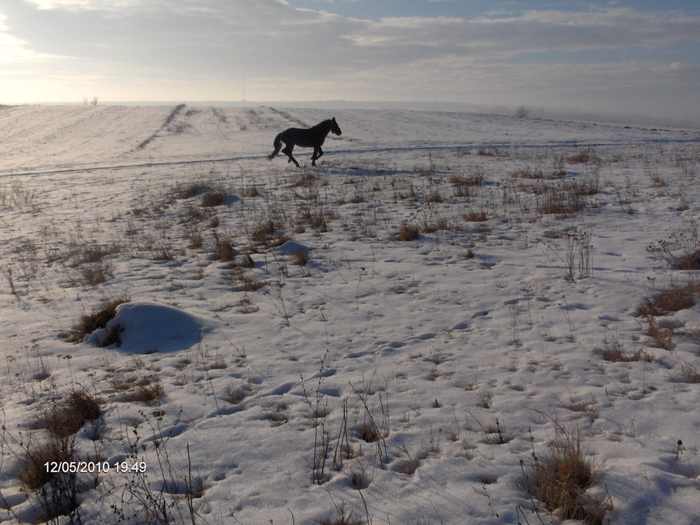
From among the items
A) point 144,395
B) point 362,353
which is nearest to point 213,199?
point 362,353

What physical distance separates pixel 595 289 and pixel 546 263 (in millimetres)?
1344

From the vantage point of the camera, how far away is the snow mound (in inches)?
246

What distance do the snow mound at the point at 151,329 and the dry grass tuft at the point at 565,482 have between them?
4.17 m

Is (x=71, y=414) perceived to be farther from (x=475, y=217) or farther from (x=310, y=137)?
(x=310, y=137)

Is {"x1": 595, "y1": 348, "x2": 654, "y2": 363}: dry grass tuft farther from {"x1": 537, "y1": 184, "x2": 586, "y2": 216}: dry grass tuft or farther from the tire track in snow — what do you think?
the tire track in snow

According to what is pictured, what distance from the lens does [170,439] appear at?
4.28 meters

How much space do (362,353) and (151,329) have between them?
271 centimetres

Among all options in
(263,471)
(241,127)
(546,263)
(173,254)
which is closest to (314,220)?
(173,254)

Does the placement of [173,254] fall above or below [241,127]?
below

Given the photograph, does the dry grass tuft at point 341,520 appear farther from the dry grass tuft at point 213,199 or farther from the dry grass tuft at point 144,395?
the dry grass tuft at point 213,199

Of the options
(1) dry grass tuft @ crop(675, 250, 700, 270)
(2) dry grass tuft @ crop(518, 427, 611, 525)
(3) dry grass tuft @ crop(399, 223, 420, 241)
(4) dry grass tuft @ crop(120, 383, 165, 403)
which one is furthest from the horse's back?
(2) dry grass tuft @ crop(518, 427, 611, 525)

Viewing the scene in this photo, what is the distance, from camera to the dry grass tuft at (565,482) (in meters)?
3.19

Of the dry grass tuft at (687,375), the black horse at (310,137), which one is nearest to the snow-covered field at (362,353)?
the dry grass tuft at (687,375)

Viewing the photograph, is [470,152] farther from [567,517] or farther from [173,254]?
[567,517]
